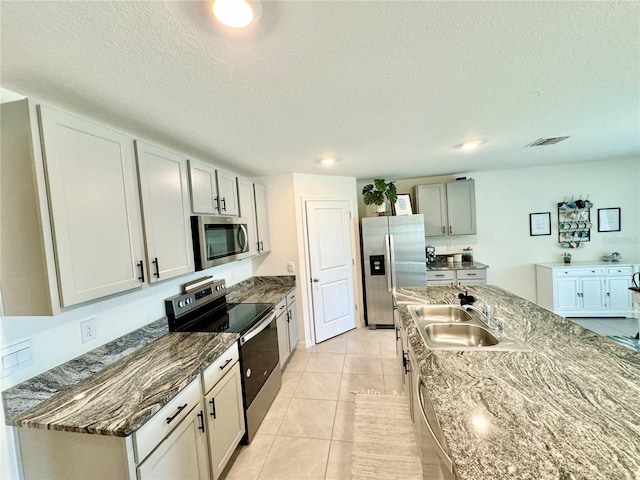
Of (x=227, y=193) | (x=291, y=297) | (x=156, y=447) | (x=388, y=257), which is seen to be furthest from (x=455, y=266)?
(x=156, y=447)

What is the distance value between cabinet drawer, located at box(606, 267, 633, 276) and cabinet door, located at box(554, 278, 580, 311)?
44 centimetres

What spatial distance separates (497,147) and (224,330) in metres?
3.30

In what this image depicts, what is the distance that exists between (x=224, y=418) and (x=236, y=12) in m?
2.10

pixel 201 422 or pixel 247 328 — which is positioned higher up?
pixel 247 328

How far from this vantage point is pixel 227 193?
255 centimetres

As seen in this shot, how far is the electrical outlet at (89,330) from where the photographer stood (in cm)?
149

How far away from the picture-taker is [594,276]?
3.76 meters

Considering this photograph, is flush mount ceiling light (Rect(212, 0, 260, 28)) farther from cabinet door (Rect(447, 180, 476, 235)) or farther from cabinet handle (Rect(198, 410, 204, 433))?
cabinet door (Rect(447, 180, 476, 235))

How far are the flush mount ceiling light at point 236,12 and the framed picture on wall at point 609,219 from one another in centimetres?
558

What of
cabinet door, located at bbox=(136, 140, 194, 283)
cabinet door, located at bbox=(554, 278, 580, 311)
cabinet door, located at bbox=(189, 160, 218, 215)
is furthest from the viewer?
cabinet door, located at bbox=(554, 278, 580, 311)

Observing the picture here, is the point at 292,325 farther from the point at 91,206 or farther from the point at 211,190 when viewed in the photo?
the point at 91,206

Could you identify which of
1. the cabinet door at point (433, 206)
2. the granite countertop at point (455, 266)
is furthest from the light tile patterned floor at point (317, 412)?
the cabinet door at point (433, 206)

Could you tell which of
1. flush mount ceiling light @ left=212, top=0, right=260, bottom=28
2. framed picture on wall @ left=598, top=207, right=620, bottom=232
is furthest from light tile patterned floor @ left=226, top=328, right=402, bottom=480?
framed picture on wall @ left=598, top=207, right=620, bottom=232

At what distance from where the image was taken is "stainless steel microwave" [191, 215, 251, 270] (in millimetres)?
2031
